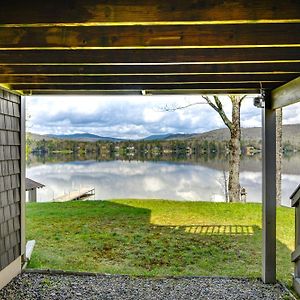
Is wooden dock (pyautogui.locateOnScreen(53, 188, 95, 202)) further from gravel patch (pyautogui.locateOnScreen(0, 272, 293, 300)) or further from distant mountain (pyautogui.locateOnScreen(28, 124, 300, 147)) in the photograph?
gravel patch (pyautogui.locateOnScreen(0, 272, 293, 300))

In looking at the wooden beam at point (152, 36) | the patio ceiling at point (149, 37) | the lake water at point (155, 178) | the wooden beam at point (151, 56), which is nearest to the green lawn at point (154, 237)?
the patio ceiling at point (149, 37)

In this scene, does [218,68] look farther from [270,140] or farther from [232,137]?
[232,137]

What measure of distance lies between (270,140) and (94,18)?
282 cm

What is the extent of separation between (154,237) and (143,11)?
18.8 ft

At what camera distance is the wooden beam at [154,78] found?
3432 mm

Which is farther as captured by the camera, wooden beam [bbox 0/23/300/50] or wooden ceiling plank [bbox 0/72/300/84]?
wooden ceiling plank [bbox 0/72/300/84]

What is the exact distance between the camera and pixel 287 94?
3578mm

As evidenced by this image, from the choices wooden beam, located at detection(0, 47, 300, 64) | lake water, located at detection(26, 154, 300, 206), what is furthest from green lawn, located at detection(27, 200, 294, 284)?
lake water, located at detection(26, 154, 300, 206)

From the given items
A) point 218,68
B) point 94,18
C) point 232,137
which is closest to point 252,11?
point 94,18

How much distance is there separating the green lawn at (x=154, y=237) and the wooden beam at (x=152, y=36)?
335 centimetres

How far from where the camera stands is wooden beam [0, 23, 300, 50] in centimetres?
221

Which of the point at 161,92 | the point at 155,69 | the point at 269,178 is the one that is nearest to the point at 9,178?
the point at 161,92

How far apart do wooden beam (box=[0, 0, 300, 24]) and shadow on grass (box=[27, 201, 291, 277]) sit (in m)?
3.82

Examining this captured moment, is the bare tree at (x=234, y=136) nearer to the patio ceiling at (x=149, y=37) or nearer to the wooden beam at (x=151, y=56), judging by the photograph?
the patio ceiling at (x=149, y=37)
